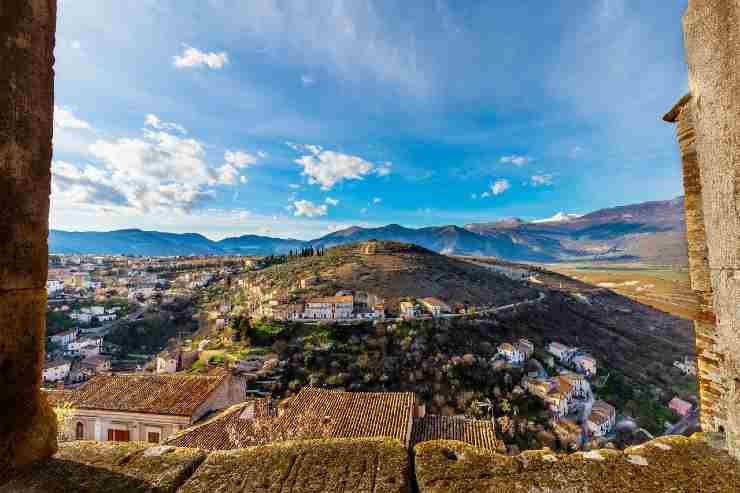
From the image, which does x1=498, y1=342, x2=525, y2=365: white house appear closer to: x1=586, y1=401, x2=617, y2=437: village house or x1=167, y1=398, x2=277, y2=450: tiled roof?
x1=586, y1=401, x2=617, y2=437: village house

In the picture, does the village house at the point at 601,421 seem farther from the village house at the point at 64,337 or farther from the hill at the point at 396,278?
the village house at the point at 64,337

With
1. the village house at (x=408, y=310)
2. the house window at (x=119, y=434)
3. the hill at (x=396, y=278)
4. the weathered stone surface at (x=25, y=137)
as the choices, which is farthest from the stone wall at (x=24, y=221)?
the hill at (x=396, y=278)

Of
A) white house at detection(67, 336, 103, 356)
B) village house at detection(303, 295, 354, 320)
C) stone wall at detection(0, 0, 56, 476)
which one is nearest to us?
stone wall at detection(0, 0, 56, 476)

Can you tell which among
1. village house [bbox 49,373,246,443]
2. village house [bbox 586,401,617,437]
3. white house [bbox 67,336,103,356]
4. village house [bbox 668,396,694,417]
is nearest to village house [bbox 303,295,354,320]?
white house [bbox 67,336,103,356]

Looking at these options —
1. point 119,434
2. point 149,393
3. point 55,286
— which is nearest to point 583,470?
point 149,393

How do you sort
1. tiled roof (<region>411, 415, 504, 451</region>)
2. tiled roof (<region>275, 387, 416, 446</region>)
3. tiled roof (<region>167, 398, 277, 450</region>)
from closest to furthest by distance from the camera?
tiled roof (<region>167, 398, 277, 450</region>) < tiled roof (<region>275, 387, 416, 446</region>) < tiled roof (<region>411, 415, 504, 451</region>)

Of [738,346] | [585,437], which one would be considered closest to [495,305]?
[585,437]

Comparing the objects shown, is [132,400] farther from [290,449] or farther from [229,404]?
[290,449]
